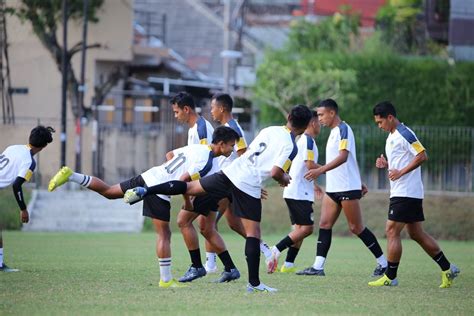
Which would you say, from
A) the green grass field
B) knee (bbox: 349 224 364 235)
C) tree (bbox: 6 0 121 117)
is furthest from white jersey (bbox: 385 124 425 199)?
tree (bbox: 6 0 121 117)

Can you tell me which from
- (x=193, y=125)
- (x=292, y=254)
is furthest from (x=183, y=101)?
(x=292, y=254)

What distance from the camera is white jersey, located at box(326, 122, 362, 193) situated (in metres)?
15.6

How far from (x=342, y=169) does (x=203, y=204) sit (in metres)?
2.50

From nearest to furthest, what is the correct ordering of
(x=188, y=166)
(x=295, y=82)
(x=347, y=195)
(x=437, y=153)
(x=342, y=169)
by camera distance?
(x=188, y=166)
(x=347, y=195)
(x=342, y=169)
(x=437, y=153)
(x=295, y=82)

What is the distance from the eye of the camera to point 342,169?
620 inches

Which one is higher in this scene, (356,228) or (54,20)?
(54,20)

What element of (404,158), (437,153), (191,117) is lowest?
(437,153)

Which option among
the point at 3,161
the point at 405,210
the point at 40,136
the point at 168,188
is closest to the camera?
the point at 168,188

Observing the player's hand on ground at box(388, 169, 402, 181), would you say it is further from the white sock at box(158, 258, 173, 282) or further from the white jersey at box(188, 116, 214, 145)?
the white sock at box(158, 258, 173, 282)

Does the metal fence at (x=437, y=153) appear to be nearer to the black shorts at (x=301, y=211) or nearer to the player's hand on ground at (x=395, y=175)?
the black shorts at (x=301, y=211)

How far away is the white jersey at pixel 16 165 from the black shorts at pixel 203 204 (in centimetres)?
251

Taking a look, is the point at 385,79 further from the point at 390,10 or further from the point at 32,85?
the point at 32,85

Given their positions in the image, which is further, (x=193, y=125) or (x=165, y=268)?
(x=193, y=125)

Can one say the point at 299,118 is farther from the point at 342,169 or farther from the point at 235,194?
the point at 342,169
